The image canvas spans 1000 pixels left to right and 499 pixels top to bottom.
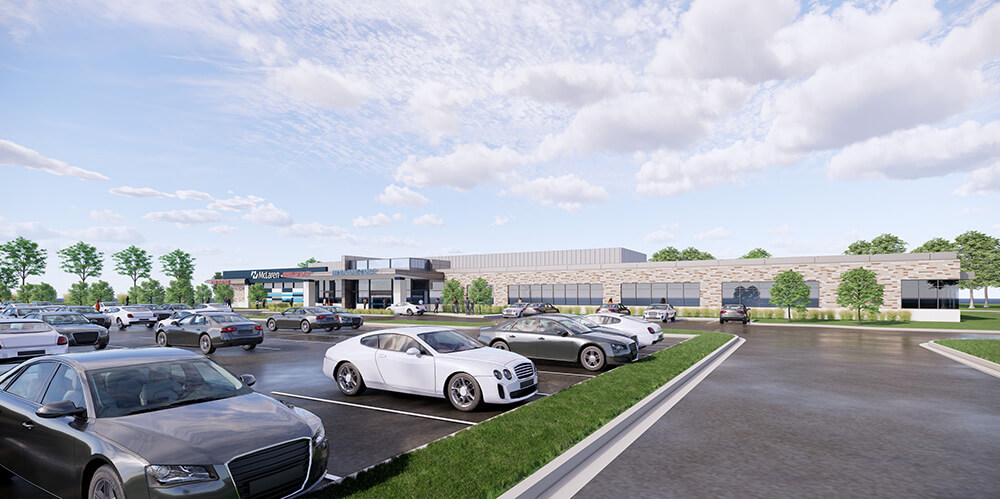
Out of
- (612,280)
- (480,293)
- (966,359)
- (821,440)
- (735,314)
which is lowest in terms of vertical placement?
(735,314)

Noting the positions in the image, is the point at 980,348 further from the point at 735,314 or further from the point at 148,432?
the point at 148,432

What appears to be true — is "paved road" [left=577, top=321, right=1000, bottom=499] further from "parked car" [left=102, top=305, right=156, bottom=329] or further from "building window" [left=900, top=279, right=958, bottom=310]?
"parked car" [left=102, top=305, right=156, bottom=329]

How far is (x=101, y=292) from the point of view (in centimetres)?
7538

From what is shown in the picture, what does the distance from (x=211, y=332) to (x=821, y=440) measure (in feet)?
59.2

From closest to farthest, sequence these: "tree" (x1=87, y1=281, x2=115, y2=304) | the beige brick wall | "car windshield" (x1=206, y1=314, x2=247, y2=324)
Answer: "car windshield" (x1=206, y1=314, x2=247, y2=324)
the beige brick wall
"tree" (x1=87, y1=281, x2=115, y2=304)

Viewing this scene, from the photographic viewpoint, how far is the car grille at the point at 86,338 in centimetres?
1838

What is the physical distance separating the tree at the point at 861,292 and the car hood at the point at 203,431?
137 feet

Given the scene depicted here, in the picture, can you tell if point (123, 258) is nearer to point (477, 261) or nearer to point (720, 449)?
point (477, 261)

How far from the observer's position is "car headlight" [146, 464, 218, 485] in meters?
4.02

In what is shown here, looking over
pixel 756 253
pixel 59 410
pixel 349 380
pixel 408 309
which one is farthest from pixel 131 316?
pixel 756 253

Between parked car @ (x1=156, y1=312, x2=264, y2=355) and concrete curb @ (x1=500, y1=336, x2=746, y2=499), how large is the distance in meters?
14.5

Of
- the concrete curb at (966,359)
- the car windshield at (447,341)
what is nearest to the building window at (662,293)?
the concrete curb at (966,359)

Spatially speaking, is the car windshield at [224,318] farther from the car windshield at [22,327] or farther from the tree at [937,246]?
the tree at [937,246]

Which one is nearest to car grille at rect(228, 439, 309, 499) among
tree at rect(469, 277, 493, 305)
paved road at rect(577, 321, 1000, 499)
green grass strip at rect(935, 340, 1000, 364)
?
paved road at rect(577, 321, 1000, 499)
